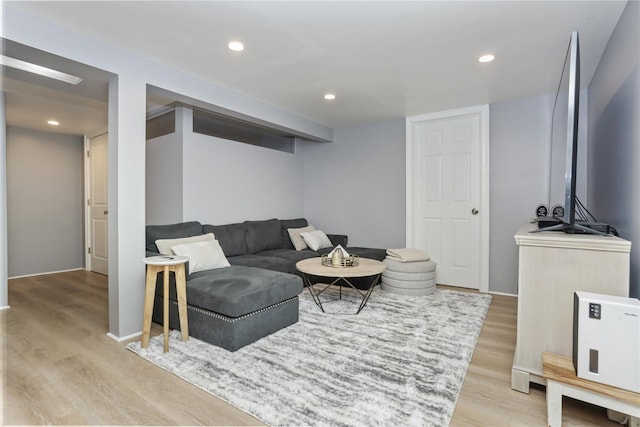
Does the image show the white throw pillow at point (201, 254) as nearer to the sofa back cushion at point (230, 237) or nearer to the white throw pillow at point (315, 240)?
the sofa back cushion at point (230, 237)

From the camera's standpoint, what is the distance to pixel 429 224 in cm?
455

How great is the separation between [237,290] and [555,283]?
2042 mm

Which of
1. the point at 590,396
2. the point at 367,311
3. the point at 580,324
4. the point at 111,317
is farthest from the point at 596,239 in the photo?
the point at 111,317

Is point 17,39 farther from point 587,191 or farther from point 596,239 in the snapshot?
point 587,191

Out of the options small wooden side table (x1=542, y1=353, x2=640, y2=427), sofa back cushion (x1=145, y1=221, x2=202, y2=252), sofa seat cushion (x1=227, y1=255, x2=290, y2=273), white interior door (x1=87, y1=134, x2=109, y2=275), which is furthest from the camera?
white interior door (x1=87, y1=134, x2=109, y2=275)

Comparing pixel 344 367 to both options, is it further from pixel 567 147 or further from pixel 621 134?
pixel 621 134

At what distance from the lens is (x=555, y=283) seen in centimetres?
171

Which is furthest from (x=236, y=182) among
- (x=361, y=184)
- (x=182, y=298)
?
(x=182, y=298)

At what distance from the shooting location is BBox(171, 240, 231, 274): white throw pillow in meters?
2.91

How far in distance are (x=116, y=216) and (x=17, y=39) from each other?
1.29 m

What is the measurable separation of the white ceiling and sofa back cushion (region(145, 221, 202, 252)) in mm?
1393

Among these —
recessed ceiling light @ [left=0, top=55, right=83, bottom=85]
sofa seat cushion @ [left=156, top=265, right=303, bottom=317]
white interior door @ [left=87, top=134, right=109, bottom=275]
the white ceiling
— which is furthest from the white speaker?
white interior door @ [left=87, top=134, right=109, bottom=275]

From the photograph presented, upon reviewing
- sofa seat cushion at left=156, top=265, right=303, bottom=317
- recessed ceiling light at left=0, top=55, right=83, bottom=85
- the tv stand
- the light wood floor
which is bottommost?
the light wood floor

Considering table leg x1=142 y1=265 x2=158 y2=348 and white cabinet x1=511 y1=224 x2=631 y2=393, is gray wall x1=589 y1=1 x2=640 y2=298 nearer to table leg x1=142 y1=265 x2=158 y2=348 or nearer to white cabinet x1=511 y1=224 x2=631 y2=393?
white cabinet x1=511 y1=224 x2=631 y2=393
